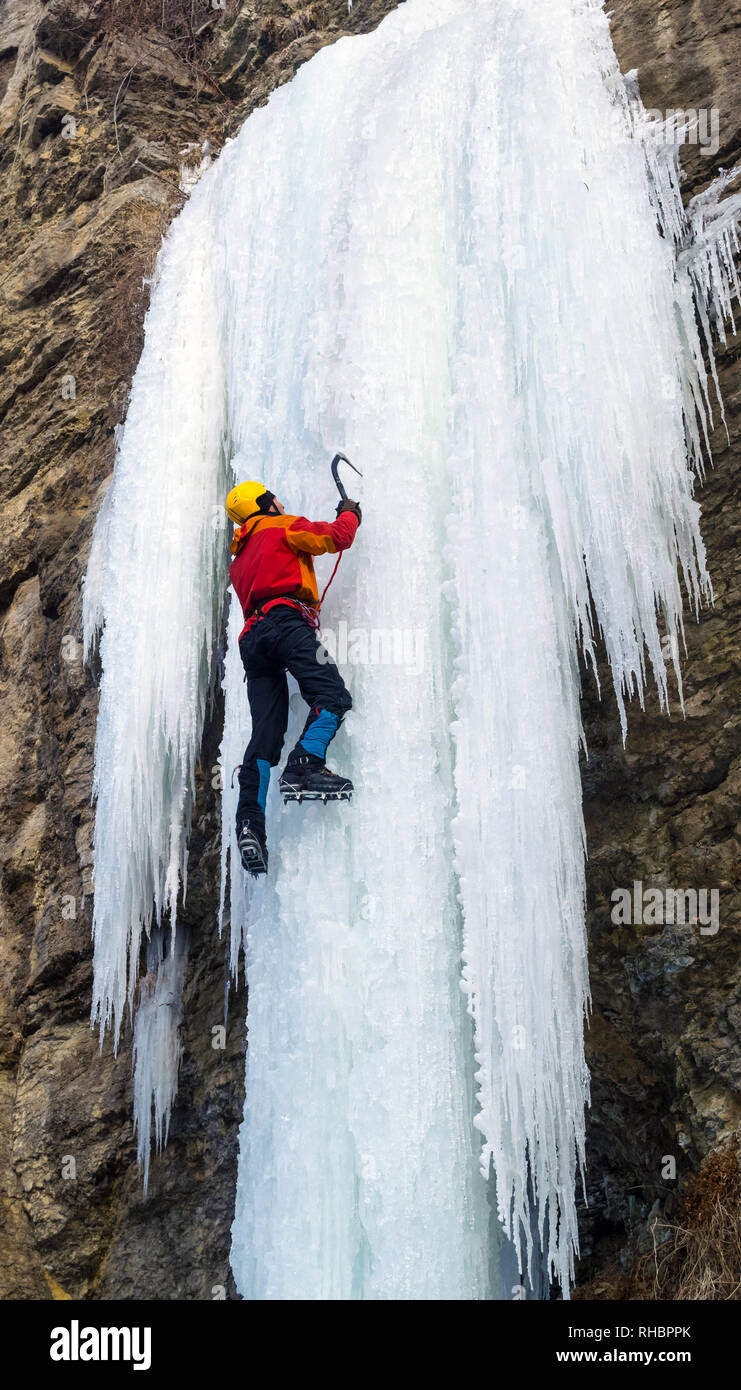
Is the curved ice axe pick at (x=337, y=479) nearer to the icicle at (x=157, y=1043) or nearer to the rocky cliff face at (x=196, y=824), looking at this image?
the rocky cliff face at (x=196, y=824)

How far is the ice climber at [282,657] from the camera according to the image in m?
4.26

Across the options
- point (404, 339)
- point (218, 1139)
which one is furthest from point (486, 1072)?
point (404, 339)

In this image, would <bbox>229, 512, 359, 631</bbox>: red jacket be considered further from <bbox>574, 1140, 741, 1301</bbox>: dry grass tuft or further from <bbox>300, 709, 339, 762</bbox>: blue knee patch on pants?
<bbox>574, 1140, 741, 1301</bbox>: dry grass tuft

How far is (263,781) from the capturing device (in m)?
4.44

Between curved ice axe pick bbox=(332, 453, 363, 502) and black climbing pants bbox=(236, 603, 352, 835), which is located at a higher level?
curved ice axe pick bbox=(332, 453, 363, 502)

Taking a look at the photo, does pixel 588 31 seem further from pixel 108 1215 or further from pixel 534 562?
pixel 108 1215

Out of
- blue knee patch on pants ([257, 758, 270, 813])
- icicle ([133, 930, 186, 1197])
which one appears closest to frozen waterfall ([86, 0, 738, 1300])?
icicle ([133, 930, 186, 1197])

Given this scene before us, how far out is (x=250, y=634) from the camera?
15.1 ft

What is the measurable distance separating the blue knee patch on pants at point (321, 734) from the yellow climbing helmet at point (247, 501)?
1.00m

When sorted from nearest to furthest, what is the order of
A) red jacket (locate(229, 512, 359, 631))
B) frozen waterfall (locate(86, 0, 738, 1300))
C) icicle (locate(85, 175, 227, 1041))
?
1. frozen waterfall (locate(86, 0, 738, 1300))
2. red jacket (locate(229, 512, 359, 631))
3. icicle (locate(85, 175, 227, 1041))

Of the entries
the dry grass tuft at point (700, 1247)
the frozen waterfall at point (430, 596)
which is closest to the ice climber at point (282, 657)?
the frozen waterfall at point (430, 596)

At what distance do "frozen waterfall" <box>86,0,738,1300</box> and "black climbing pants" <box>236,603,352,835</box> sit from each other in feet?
0.48

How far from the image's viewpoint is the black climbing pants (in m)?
4.33

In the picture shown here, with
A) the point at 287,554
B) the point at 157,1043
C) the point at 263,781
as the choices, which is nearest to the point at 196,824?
the point at 157,1043
